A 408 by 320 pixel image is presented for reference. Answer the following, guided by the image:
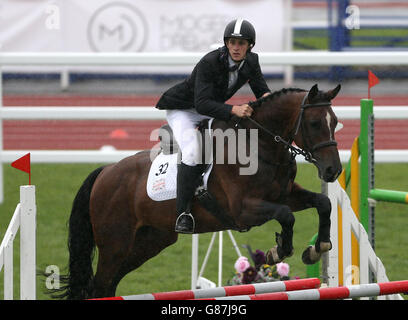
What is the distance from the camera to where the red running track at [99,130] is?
12797mm

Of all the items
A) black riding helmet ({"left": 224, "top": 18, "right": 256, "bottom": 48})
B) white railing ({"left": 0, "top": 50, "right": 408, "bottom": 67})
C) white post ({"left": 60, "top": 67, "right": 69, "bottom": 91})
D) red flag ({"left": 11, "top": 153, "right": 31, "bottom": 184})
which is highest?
white post ({"left": 60, "top": 67, "right": 69, "bottom": 91})

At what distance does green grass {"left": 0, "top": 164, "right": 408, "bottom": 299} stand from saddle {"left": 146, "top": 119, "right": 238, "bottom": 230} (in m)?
1.27

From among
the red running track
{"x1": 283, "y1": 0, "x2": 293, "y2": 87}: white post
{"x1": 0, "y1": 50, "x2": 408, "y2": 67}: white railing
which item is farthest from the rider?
{"x1": 283, "y1": 0, "x2": 293, "y2": 87}: white post

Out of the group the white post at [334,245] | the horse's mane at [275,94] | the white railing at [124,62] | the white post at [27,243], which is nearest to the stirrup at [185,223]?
the horse's mane at [275,94]

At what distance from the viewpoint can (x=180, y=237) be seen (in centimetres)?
930

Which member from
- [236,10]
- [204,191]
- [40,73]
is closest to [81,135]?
[40,73]

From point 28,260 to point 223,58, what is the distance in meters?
1.60

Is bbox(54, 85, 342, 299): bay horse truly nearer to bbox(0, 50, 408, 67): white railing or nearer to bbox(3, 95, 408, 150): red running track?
bbox(0, 50, 408, 67): white railing

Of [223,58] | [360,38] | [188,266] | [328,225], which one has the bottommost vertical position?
[188,266]

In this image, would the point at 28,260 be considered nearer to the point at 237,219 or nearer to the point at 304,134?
the point at 237,219

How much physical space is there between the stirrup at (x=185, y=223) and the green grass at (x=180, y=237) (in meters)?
1.41

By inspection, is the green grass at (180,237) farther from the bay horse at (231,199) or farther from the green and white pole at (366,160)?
the green and white pole at (366,160)

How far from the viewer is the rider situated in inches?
211

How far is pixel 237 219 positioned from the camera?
5.40 metres
